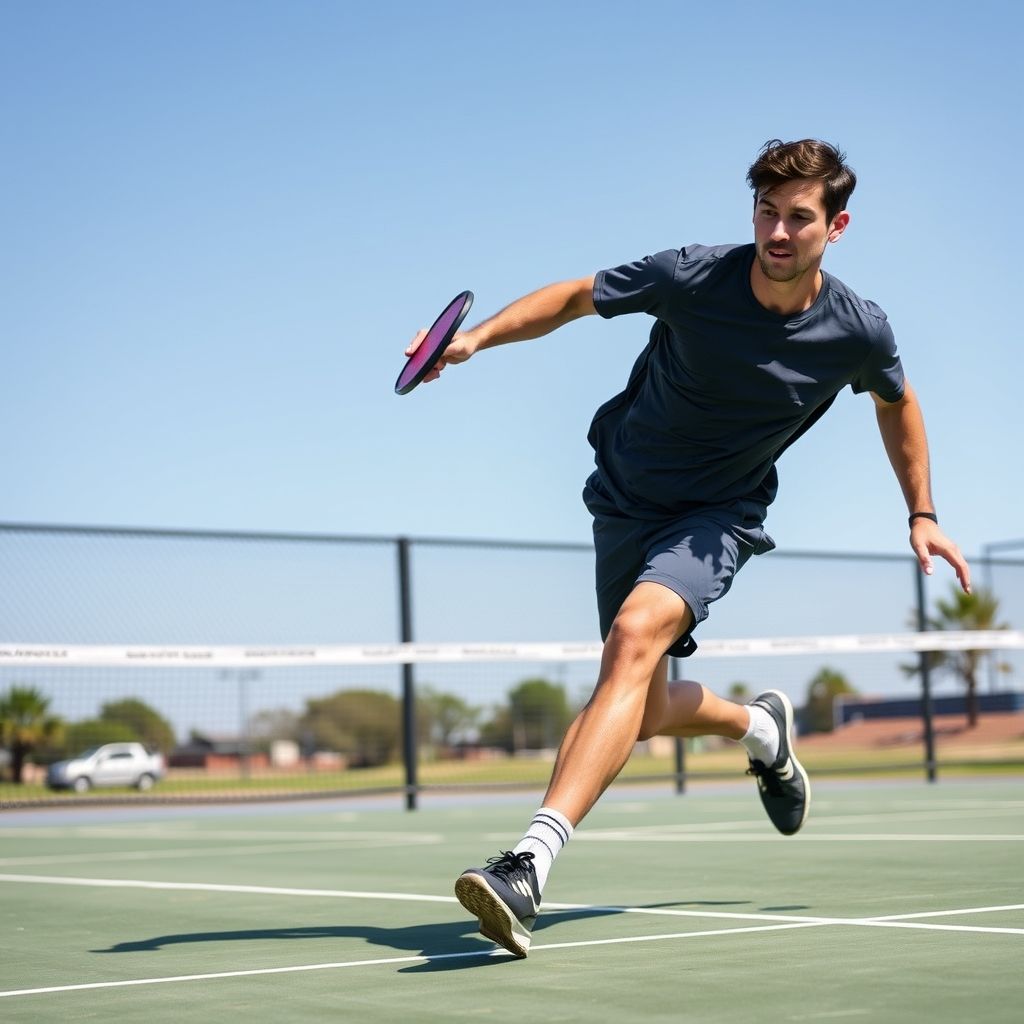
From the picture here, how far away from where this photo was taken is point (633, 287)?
4238 mm

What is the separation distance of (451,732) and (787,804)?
1233 centimetres

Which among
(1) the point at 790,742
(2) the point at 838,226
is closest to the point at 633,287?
(2) the point at 838,226

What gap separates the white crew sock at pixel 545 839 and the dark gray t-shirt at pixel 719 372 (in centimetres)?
107

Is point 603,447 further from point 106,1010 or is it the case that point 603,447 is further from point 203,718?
point 203,718

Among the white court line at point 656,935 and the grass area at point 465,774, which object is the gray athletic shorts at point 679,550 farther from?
the grass area at point 465,774

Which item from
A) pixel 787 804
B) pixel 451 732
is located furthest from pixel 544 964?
pixel 451 732

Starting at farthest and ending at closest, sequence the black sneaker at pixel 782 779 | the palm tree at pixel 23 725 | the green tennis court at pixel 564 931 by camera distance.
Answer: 1. the palm tree at pixel 23 725
2. the black sneaker at pixel 782 779
3. the green tennis court at pixel 564 931

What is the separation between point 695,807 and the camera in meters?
11.9

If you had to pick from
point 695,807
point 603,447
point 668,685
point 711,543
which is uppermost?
point 603,447

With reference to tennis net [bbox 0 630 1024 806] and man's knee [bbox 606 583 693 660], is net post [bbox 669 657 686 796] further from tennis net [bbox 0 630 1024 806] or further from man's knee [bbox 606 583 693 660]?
man's knee [bbox 606 583 693 660]

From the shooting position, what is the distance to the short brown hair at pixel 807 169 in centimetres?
409

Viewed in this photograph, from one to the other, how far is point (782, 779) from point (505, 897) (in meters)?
2.14

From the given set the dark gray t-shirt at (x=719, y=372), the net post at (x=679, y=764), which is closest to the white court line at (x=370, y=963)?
the dark gray t-shirt at (x=719, y=372)

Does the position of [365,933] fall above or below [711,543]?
below
